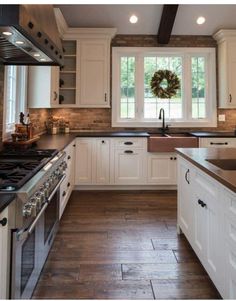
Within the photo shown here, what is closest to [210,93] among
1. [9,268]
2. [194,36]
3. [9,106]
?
[194,36]

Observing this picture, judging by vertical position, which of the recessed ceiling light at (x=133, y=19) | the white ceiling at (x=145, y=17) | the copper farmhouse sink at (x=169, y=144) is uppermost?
the white ceiling at (x=145, y=17)

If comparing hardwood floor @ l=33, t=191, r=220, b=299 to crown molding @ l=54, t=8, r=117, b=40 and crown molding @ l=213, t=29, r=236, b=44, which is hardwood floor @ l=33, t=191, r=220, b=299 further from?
crown molding @ l=213, t=29, r=236, b=44

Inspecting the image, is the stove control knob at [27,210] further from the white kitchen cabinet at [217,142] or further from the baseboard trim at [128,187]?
the white kitchen cabinet at [217,142]

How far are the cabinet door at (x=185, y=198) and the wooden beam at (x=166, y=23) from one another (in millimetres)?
2787

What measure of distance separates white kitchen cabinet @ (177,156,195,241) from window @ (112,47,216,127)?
106 inches

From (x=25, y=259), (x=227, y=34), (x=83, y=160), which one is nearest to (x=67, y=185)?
(x=83, y=160)

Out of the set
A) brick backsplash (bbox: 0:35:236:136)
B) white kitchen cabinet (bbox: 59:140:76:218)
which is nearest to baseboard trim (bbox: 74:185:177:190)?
white kitchen cabinet (bbox: 59:140:76:218)

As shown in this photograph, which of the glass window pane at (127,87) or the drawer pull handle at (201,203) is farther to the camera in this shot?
the glass window pane at (127,87)

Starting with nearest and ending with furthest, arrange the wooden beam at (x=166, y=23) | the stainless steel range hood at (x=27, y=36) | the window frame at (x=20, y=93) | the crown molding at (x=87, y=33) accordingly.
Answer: the stainless steel range hood at (x=27, y=36) → the window frame at (x=20, y=93) → the wooden beam at (x=166, y=23) → the crown molding at (x=87, y=33)

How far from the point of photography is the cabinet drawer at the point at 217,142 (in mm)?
4727

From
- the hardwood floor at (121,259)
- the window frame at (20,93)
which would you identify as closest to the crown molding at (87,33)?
the window frame at (20,93)

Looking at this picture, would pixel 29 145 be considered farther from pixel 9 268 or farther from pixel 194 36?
pixel 194 36

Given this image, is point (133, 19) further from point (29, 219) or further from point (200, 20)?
point (29, 219)

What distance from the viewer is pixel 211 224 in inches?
77.1
